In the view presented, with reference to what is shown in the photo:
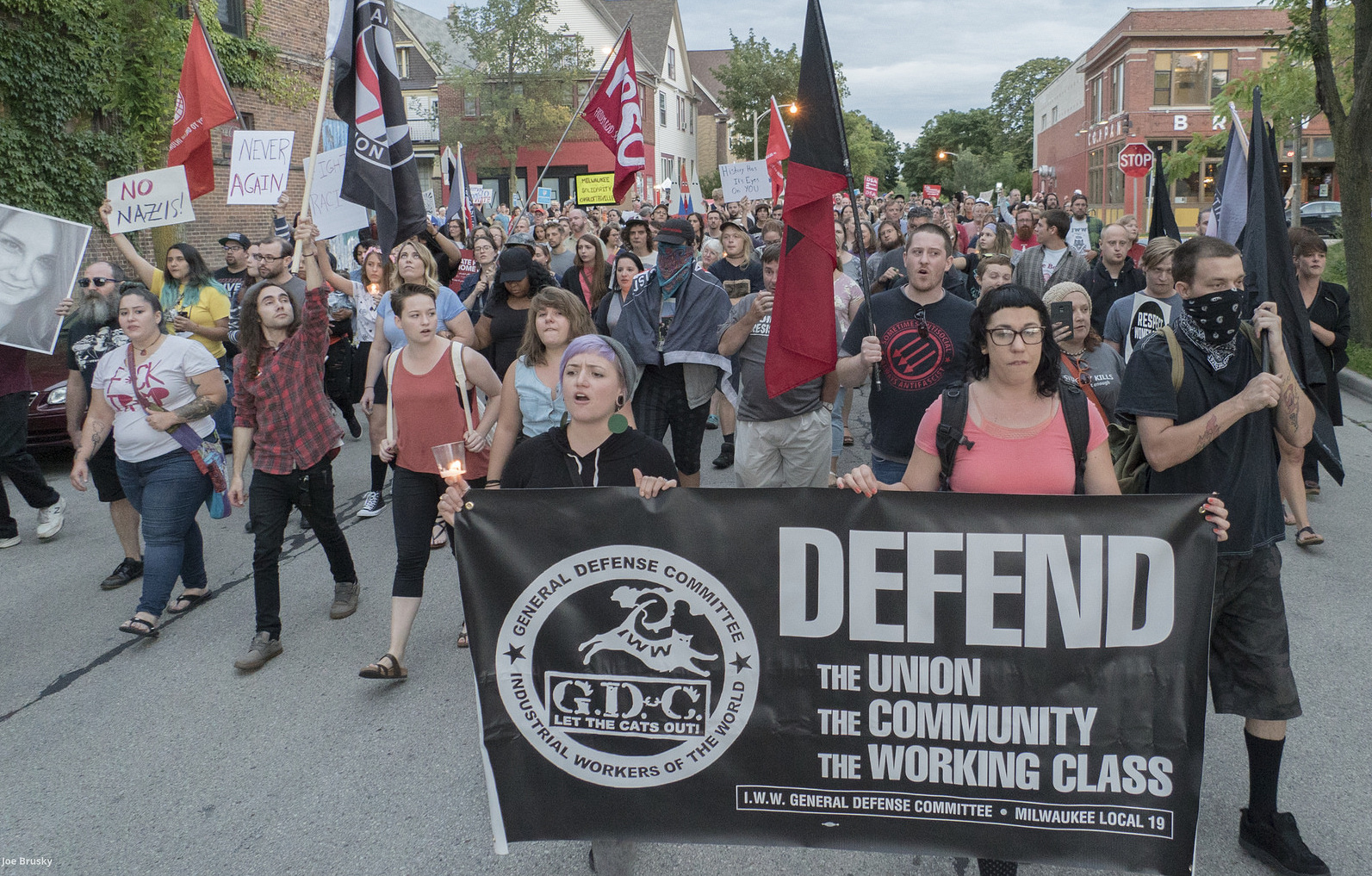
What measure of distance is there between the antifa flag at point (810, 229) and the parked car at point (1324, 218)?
94.5ft

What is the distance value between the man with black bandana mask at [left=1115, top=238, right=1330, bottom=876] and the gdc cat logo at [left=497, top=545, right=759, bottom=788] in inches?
59.3

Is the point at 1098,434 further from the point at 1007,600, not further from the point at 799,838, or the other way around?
the point at 799,838

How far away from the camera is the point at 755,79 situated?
59.0 meters

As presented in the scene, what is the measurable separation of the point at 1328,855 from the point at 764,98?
5945cm

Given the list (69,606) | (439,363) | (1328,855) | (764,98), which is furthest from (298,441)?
(764,98)

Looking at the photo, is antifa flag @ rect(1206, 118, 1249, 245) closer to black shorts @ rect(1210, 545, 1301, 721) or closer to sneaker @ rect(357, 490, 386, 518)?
black shorts @ rect(1210, 545, 1301, 721)

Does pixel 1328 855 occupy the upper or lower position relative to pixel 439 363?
lower

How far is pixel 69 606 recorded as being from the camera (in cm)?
621

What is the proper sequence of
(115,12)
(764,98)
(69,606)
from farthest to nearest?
(764,98) → (115,12) → (69,606)

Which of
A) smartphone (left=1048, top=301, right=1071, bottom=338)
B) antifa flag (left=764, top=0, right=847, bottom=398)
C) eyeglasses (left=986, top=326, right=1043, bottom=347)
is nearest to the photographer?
eyeglasses (left=986, top=326, right=1043, bottom=347)

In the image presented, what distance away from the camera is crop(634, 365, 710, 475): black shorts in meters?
6.38

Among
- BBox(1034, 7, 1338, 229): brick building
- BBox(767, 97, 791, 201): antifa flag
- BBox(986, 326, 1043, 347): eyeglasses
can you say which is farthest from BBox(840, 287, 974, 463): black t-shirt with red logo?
BBox(1034, 7, 1338, 229): brick building

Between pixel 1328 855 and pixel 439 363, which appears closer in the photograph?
pixel 1328 855

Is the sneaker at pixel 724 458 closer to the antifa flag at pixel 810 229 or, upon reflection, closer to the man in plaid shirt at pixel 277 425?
the man in plaid shirt at pixel 277 425
